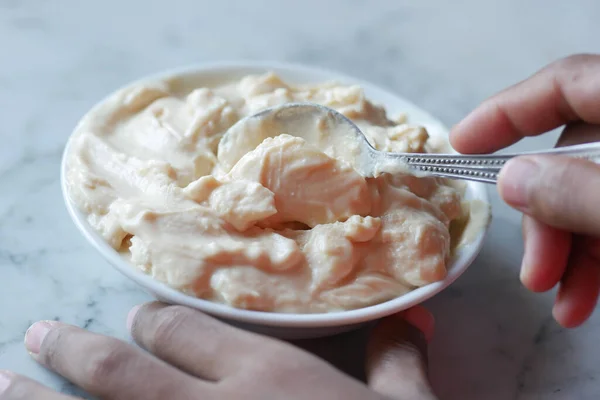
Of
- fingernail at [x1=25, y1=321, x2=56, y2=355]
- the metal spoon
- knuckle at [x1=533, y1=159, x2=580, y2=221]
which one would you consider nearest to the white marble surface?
fingernail at [x1=25, y1=321, x2=56, y2=355]

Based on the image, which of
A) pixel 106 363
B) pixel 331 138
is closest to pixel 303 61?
pixel 331 138

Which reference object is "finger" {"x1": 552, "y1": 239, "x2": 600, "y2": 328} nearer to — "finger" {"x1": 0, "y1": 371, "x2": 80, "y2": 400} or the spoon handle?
the spoon handle

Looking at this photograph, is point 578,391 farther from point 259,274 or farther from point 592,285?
point 259,274

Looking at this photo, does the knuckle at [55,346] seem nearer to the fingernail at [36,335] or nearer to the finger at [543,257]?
the fingernail at [36,335]

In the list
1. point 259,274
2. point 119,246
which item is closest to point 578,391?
point 259,274

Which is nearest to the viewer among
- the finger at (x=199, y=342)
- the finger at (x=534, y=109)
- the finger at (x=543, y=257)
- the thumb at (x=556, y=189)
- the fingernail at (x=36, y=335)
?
the thumb at (x=556, y=189)

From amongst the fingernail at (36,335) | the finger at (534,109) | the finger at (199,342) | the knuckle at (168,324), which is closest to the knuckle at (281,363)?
the finger at (199,342)
